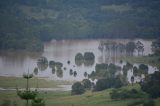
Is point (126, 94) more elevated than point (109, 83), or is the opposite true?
point (109, 83)

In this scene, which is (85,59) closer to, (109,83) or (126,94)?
(109,83)

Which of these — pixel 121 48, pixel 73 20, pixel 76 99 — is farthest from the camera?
pixel 73 20

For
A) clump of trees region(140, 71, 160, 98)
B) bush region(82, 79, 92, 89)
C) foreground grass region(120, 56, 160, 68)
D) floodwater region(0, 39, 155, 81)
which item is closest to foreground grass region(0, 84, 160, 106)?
clump of trees region(140, 71, 160, 98)

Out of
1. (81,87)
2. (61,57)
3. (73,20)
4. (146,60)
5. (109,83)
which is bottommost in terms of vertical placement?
(81,87)

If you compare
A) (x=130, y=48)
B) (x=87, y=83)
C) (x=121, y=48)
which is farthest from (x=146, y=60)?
(x=87, y=83)

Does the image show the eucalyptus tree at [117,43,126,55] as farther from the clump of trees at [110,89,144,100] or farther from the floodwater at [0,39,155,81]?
the clump of trees at [110,89,144,100]

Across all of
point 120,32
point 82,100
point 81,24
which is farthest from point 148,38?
point 82,100
